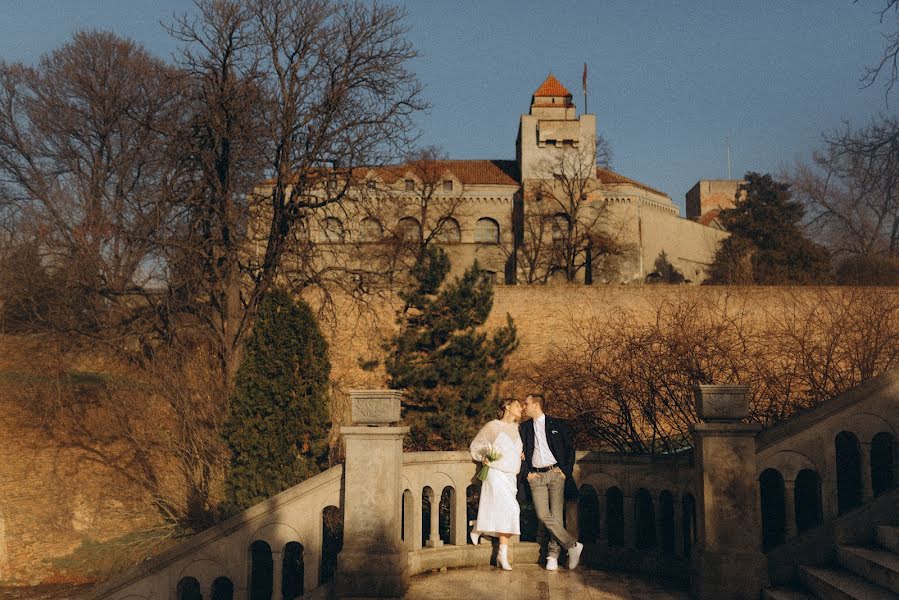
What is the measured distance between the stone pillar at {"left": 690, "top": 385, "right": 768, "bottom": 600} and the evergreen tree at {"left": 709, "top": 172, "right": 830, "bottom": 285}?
30.6 meters

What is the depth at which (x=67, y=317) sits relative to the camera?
2019 centimetres

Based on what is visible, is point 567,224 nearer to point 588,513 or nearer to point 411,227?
point 411,227

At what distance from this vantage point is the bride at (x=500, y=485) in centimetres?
747

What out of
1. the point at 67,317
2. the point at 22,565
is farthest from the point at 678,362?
the point at 67,317

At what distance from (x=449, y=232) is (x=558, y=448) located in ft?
119

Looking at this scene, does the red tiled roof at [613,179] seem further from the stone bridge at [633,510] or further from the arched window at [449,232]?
the stone bridge at [633,510]

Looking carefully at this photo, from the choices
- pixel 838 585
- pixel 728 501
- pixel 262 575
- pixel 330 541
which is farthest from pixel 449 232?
pixel 838 585

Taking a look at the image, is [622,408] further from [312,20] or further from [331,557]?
[312,20]

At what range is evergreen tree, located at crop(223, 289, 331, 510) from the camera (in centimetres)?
1420

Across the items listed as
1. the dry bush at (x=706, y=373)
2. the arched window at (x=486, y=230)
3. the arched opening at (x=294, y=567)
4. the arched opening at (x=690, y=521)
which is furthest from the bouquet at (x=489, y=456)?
the arched window at (x=486, y=230)

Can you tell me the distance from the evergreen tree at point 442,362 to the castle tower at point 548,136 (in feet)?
91.6

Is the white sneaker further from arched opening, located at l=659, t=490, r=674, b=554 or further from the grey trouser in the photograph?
arched opening, located at l=659, t=490, r=674, b=554

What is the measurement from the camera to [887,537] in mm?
5957

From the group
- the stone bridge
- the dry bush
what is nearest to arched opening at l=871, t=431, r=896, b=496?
the stone bridge
